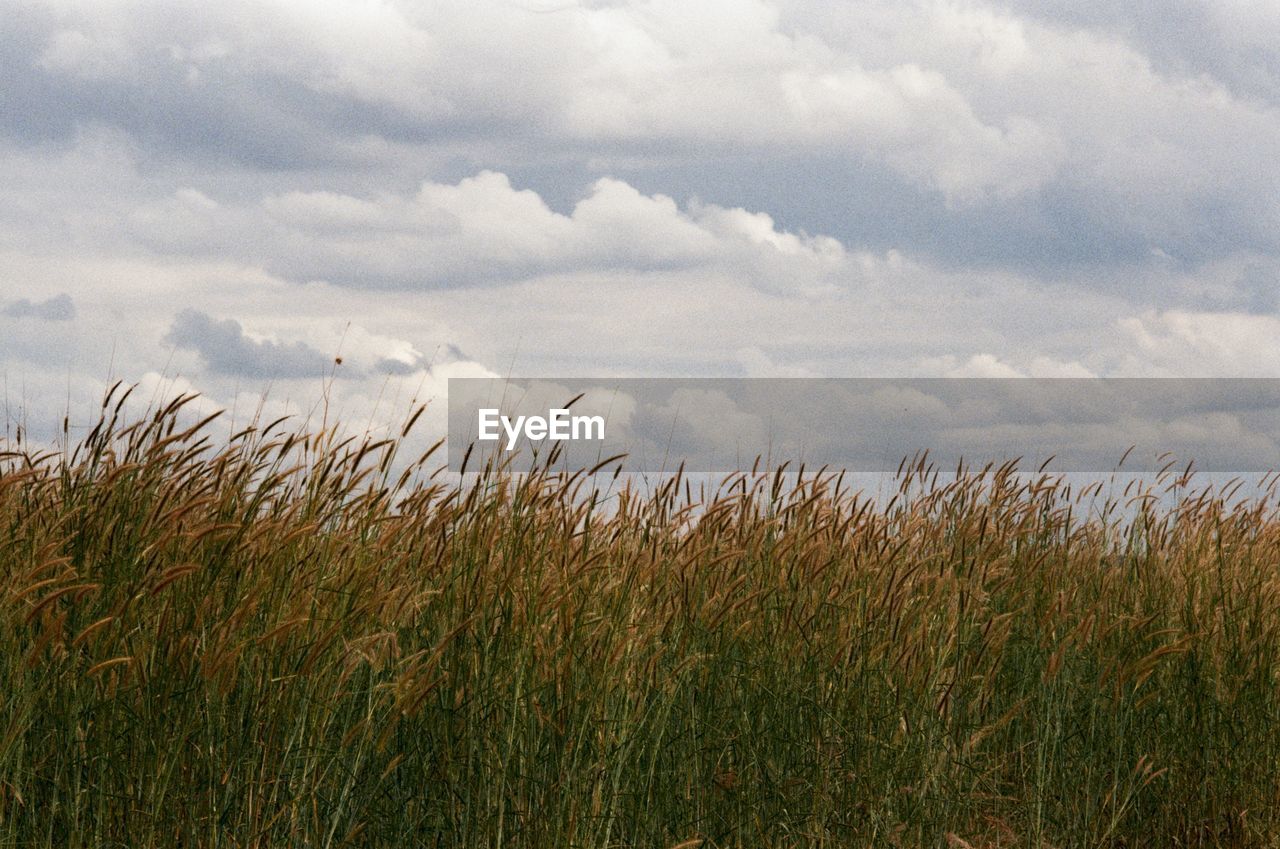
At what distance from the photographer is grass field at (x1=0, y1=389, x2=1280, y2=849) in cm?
317

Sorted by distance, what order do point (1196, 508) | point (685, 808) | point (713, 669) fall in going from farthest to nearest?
point (1196, 508) < point (713, 669) < point (685, 808)

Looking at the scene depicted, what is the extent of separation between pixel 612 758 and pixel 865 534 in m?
2.32

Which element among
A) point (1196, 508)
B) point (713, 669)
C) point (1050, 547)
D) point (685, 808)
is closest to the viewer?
point (685, 808)

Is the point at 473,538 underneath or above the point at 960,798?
above

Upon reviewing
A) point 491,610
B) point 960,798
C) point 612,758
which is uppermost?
point 491,610

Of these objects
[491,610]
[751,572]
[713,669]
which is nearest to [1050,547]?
[751,572]

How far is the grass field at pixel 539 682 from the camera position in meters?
3.17

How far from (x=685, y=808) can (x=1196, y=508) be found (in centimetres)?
545

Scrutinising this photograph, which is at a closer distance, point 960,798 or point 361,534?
point 361,534

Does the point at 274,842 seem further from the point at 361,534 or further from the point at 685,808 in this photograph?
the point at 685,808

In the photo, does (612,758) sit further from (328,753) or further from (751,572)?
(751,572)

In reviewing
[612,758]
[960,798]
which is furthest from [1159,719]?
[612,758]

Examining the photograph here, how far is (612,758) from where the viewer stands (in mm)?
3473

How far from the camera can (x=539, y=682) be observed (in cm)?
363
